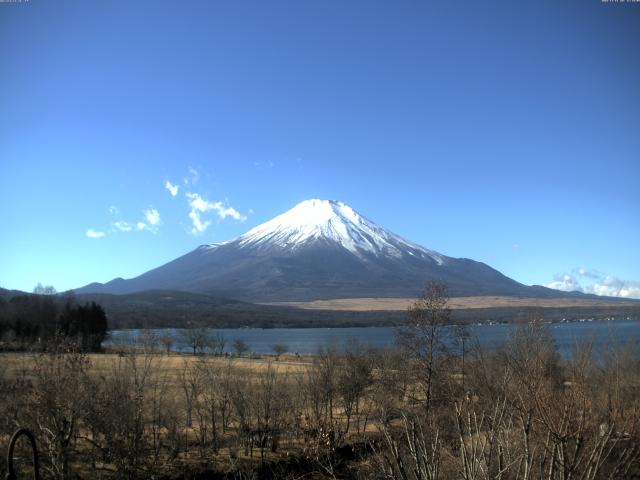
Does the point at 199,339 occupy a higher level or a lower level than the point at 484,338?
higher

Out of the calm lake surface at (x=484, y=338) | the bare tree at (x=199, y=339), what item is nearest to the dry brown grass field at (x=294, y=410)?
the calm lake surface at (x=484, y=338)

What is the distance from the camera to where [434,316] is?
91.1 ft

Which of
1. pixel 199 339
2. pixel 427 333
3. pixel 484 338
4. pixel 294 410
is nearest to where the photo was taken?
pixel 294 410

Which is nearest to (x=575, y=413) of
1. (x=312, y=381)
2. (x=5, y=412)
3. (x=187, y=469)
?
(x=5, y=412)

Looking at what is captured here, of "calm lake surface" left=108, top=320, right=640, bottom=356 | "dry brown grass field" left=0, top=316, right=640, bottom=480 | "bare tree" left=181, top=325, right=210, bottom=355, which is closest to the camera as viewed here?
"dry brown grass field" left=0, top=316, right=640, bottom=480

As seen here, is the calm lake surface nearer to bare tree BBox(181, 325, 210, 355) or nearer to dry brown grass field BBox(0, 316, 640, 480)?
dry brown grass field BBox(0, 316, 640, 480)

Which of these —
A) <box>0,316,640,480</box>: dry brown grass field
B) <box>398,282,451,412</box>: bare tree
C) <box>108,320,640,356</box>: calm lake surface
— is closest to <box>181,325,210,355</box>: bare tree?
<box>108,320,640,356</box>: calm lake surface

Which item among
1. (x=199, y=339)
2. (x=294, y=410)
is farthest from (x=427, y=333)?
Answer: (x=199, y=339)

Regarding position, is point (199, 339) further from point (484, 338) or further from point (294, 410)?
point (294, 410)

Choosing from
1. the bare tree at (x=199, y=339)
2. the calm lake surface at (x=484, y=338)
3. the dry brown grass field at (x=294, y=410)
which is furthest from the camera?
the bare tree at (x=199, y=339)

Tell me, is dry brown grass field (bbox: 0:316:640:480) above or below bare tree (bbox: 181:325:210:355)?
above

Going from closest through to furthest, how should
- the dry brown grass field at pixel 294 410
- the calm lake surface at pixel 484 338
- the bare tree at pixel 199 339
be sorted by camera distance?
1. the dry brown grass field at pixel 294 410
2. the calm lake surface at pixel 484 338
3. the bare tree at pixel 199 339

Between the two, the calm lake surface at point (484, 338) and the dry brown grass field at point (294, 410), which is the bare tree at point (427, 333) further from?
the calm lake surface at point (484, 338)

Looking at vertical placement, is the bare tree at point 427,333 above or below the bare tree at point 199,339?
above
